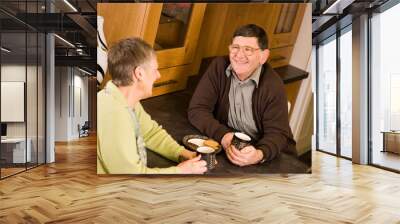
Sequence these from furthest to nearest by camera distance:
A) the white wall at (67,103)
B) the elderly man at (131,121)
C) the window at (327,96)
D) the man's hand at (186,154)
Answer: the white wall at (67,103)
the window at (327,96)
the man's hand at (186,154)
the elderly man at (131,121)

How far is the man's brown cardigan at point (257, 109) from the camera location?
251 inches

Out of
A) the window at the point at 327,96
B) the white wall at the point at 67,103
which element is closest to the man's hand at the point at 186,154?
the window at the point at 327,96

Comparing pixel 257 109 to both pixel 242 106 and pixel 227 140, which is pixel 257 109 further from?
pixel 227 140

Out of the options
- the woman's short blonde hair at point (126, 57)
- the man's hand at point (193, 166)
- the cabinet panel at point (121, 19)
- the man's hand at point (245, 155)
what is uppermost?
the cabinet panel at point (121, 19)

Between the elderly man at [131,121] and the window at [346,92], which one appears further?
the window at [346,92]

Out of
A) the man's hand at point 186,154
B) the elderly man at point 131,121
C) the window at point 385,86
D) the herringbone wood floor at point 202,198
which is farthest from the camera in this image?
the window at point 385,86

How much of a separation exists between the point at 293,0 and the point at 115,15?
3309 millimetres

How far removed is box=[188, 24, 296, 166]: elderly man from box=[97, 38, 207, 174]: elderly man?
61 cm

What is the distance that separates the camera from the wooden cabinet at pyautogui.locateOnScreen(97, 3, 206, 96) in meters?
6.45

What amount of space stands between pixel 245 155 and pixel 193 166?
85 centimetres

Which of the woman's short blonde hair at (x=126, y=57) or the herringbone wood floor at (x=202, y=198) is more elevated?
the woman's short blonde hair at (x=126, y=57)

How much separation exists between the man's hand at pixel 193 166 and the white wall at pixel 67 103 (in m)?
11.0

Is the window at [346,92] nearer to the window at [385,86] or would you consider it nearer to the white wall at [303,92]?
the window at [385,86]

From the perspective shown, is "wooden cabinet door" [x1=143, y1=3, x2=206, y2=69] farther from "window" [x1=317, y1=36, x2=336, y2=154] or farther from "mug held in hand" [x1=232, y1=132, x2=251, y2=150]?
"window" [x1=317, y1=36, x2=336, y2=154]
